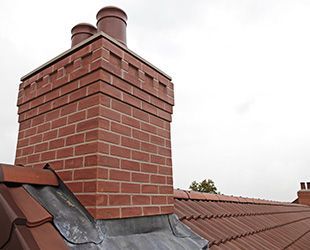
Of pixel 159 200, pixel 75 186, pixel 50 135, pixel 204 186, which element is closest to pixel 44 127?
pixel 50 135

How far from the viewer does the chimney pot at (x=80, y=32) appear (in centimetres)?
228

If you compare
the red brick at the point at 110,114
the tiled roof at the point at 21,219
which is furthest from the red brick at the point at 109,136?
the tiled roof at the point at 21,219

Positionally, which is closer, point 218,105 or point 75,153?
point 75,153

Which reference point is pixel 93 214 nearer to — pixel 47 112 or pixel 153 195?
pixel 153 195

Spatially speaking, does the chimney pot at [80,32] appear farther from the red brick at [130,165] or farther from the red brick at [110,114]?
the red brick at [130,165]

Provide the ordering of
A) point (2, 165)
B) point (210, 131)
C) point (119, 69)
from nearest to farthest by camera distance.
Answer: point (2, 165)
point (119, 69)
point (210, 131)

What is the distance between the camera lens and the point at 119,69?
1.88 metres

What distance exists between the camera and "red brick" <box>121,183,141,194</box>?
1.71m

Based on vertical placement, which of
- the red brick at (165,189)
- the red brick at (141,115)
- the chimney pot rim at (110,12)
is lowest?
the red brick at (165,189)

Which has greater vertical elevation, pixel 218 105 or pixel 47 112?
pixel 218 105

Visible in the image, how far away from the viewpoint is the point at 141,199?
1.85 m

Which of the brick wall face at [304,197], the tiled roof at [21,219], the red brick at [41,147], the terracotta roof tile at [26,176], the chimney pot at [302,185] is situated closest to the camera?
the tiled roof at [21,219]

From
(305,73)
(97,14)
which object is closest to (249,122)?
(305,73)

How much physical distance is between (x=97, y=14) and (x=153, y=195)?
1.67 meters
